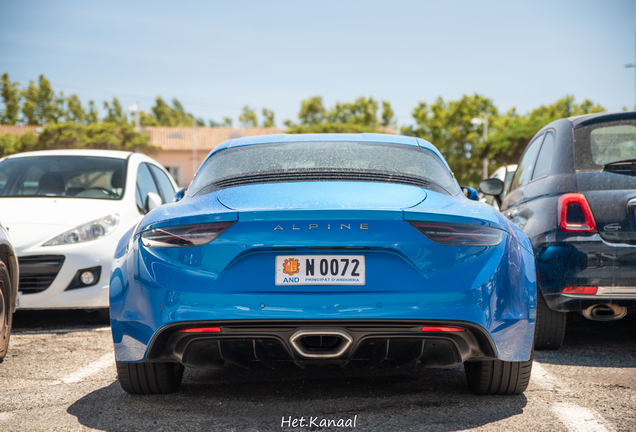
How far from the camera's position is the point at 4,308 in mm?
4570

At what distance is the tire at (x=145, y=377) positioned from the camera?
335 cm

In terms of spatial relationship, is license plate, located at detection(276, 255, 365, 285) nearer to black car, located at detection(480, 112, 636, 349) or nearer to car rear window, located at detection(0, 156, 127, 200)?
black car, located at detection(480, 112, 636, 349)

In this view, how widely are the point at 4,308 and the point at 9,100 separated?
65.0m

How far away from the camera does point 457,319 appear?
283 centimetres

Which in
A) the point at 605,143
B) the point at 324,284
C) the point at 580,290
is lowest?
the point at 580,290

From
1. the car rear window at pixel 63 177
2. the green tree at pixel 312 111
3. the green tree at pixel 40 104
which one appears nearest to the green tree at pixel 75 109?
the green tree at pixel 40 104

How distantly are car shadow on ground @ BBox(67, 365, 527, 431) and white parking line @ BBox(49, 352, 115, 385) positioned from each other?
0.39 m

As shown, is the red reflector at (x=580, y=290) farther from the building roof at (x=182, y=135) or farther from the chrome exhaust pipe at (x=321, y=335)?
the building roof at (x=182, y=135)

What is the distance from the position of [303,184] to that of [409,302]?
84 centimetres

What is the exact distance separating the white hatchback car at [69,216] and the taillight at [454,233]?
3.53 meters

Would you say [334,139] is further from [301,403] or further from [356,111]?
[356,111]

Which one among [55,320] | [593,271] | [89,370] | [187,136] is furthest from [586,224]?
[187,136]

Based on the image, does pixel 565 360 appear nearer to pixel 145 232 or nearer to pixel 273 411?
pixel 273 411

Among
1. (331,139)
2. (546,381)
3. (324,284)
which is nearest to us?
(324,284)
